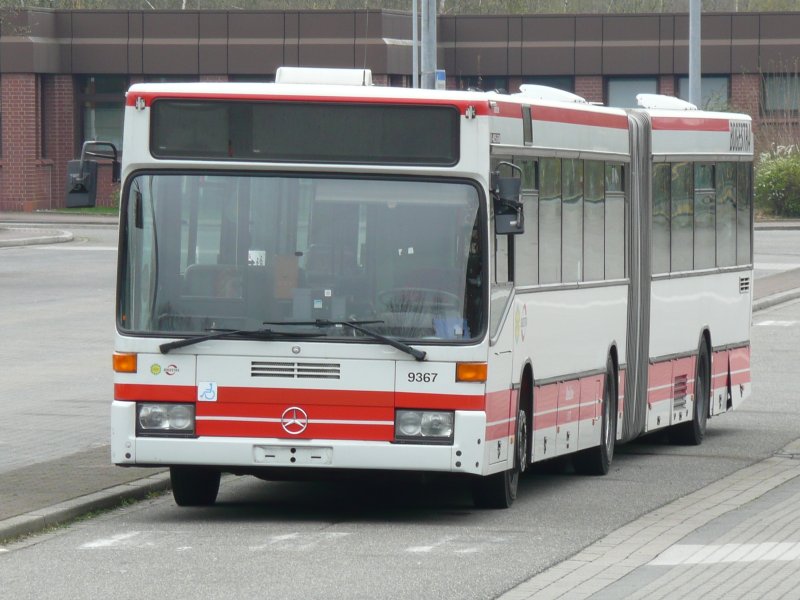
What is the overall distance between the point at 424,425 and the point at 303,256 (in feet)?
3.70

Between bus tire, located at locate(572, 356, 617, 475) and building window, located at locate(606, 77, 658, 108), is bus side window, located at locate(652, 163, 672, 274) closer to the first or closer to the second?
bus tire, located at locate(572, 356, 617, 475)

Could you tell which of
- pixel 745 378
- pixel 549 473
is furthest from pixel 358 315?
pixel 745 378

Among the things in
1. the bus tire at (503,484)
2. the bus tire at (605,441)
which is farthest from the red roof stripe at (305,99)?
the bus tire at (605,441)

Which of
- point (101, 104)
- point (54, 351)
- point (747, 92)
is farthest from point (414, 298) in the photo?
point (747, 92)

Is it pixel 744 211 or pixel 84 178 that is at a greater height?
pixel 84 178

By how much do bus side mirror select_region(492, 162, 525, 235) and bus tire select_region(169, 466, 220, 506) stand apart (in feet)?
7.32

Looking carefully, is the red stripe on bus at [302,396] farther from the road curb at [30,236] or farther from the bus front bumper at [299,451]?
the road curb at [30,236]

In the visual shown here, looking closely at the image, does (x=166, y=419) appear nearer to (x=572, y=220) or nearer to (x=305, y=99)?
(x=305, y=99)

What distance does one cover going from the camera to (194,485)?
37.1 ft

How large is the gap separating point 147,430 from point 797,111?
171 ft

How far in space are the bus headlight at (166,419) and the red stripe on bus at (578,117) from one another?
289cm

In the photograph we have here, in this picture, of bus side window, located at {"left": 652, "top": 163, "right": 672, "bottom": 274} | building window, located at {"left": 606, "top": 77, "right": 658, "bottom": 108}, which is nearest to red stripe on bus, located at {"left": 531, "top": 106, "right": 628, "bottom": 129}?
bus side window, located at {"left": 652, "top": 163, "right": 672, "bottom": 274}

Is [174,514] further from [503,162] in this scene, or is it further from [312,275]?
[503,162]

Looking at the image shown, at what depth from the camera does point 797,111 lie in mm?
60250
